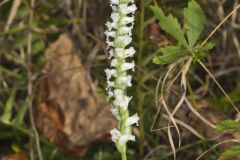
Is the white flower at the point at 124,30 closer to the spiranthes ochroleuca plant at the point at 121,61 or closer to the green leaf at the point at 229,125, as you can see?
the spiranthes ochroleuca plant at the point at 121,61

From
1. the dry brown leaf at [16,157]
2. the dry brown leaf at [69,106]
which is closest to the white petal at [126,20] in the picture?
the dry brown leaf at [69,106]

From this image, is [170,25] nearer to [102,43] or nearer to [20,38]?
[102,43]

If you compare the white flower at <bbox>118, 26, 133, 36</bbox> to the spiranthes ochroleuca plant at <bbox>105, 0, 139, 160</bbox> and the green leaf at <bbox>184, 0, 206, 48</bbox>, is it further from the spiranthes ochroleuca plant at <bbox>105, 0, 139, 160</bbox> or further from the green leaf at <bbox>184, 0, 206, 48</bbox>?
the green leaf at <bbox>184, 0, 206, 48</bbox>

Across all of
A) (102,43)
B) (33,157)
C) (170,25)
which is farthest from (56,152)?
(170,25)

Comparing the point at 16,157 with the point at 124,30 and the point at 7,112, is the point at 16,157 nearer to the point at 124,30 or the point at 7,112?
the point at 7,112

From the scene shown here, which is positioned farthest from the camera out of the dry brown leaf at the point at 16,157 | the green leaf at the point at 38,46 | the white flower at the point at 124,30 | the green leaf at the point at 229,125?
the green leaf at the point at 38,46

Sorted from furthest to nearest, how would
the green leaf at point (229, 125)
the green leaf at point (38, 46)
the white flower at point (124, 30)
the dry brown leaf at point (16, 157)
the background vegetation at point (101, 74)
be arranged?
the green leaf at point (38, 46) < the dry brown leaf at point (16, 157) < the background vegetation at point (101, 74) < the green leaf at point (229, 125) < the white flower at point (124, 30)

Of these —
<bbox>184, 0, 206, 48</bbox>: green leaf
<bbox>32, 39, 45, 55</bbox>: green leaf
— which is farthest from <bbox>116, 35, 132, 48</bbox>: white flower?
<bbox>32, 39, 45, 55</bbox>: green leaf
